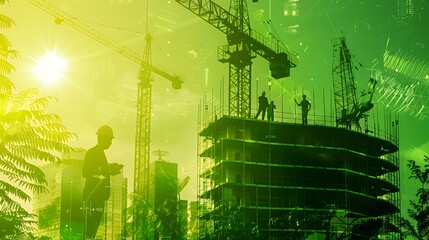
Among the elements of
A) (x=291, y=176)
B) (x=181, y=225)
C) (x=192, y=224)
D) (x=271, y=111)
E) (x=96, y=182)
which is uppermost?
(x=271, y=111)

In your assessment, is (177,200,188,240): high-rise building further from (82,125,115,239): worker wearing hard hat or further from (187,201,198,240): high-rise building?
(82,125,115,239): worker wearing hard hat

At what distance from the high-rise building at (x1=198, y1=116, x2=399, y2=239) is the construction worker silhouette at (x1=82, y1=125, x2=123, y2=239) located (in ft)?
244

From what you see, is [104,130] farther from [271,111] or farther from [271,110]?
[271,111]

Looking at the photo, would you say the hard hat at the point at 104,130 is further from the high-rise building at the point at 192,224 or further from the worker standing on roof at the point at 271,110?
the high-rise building at the point at 192,224

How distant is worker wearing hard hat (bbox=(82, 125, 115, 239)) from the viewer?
9.87m

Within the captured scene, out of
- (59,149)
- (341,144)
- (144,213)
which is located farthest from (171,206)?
(59,149)

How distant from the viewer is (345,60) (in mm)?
141250

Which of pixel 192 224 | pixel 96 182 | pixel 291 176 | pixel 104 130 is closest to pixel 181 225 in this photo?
pixel 192 224

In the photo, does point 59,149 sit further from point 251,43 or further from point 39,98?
point 251,43

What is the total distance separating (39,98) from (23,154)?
1.21 meters

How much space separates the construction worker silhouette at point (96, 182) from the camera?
9867mm

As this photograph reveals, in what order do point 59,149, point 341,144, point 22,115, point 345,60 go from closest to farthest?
point 22,115 < point 59,149 < point 341,144 < point 345,60

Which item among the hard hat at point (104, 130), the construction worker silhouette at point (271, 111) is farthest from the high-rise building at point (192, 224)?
the hard hat at point (104, 130)

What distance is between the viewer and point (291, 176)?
94812mm
